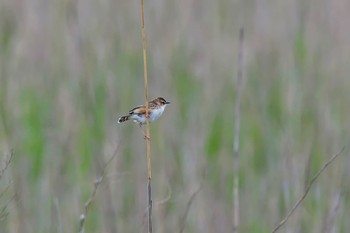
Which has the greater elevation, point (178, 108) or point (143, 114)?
point (178, 108)

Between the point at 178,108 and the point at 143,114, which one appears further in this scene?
the point at 178,108

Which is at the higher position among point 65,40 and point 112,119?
point 65,40

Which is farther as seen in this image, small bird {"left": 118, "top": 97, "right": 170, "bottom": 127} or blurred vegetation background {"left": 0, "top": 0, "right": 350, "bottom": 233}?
blurred vegetation background {"left": 0, "top": 0, "right": 350, "bottom": 233}

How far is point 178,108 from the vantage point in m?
3.45

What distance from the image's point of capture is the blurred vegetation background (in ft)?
10.0

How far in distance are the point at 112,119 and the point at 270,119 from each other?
2.13 ft

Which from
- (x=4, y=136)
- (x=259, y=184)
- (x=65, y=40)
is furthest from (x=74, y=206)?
(x=65, y=40)

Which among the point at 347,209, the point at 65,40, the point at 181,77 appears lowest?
the point at 347,209

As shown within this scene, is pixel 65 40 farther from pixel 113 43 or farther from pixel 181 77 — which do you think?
pixel 181 77

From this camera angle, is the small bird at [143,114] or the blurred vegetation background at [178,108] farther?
the blurred vegetation background at [178,108]

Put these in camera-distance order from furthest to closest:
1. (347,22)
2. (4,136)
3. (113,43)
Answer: (347,22) < (113,43) < (4,136)

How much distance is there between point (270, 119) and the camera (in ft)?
11.2

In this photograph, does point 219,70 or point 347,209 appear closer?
point 347,209

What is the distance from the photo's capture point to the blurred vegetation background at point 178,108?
10.0 feet
